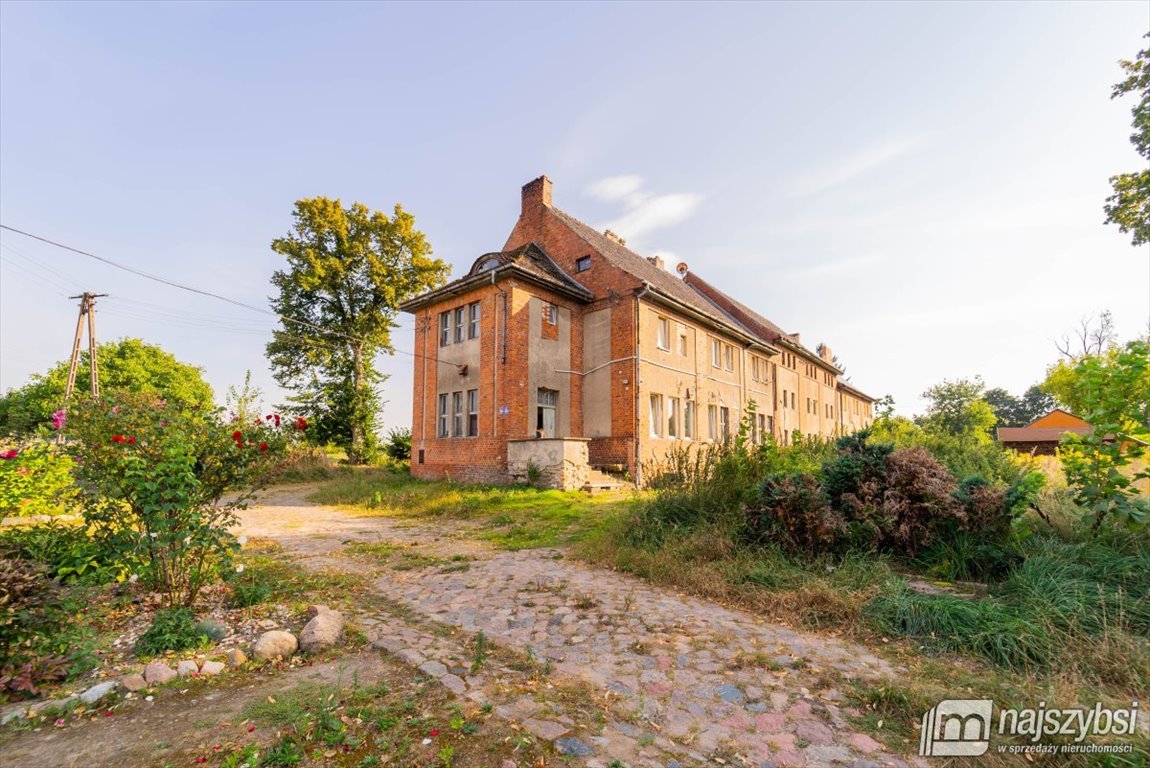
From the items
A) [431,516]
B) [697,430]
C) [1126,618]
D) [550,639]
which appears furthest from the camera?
[697,430]

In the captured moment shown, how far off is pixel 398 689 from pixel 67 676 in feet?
6.99

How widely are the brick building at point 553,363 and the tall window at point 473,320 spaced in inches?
2.8

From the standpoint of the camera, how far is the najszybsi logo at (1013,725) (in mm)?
2588

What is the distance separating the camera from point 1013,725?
2715 mm

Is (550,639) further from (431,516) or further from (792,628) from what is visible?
(431,516)

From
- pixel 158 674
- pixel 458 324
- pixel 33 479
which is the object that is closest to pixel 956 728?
pixel 158 674

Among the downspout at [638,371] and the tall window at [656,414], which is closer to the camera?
the downspout at [638,371]

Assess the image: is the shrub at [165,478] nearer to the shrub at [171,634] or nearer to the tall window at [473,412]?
the shrub at [171,634]

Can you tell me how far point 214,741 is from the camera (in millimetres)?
2594

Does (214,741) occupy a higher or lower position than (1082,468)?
lower

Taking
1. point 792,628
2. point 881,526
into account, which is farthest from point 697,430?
point 792,628

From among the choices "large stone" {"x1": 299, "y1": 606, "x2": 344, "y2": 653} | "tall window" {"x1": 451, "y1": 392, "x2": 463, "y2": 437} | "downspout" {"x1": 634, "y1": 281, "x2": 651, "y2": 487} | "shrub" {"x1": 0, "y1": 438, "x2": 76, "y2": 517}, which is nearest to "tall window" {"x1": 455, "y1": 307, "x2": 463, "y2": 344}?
"tall window" {"x1": 451, "y1": 392, "x2": 463, "y2": 437}

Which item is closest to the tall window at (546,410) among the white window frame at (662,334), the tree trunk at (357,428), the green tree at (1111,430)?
the white window frame at (662,334)

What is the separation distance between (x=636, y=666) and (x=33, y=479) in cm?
845
